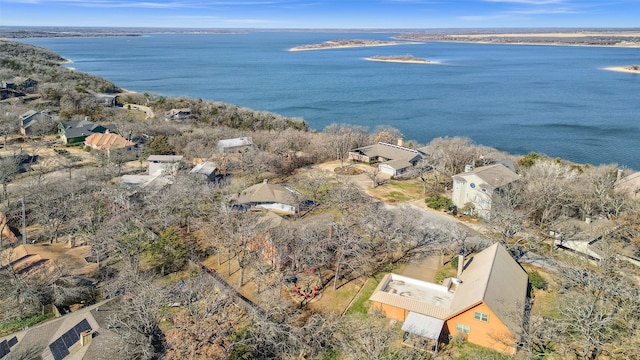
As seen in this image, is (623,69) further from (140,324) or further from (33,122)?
(140,324)

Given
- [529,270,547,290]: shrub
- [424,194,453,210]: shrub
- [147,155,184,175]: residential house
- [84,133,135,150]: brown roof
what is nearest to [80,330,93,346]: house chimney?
[529,270,547,290]: shrub

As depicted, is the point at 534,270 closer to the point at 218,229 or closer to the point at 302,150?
the point at 218,229

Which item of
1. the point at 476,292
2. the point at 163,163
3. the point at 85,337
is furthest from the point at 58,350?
the point at 163,163

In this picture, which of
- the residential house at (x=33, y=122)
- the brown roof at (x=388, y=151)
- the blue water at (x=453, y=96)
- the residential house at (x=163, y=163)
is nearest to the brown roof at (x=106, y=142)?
the residential house at (x=163, y=163)

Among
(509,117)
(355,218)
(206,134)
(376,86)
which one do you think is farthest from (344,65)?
(355,218)

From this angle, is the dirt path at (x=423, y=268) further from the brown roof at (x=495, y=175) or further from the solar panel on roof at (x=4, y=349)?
the solar panel on roof at (x=4, y=349)

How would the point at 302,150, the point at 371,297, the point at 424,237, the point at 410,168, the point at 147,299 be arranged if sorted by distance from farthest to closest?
the point at 302,150
the point at 410,168
the point at 424,237
the point at 371,297
the point at 147,299

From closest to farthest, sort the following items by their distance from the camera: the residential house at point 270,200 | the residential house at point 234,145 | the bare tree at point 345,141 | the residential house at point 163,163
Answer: the residential house at point 270,200
the residential house at point 163,163
the residential house at point 234,145
the bare tree at point 345,141
